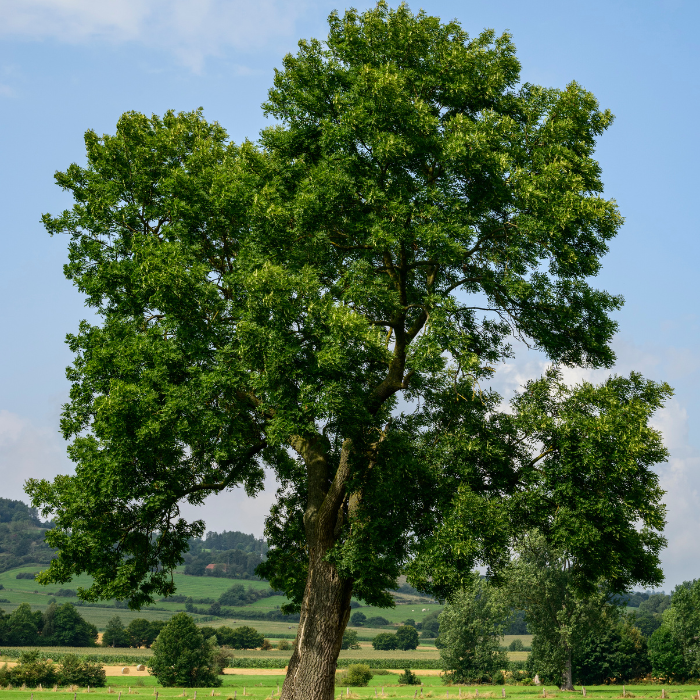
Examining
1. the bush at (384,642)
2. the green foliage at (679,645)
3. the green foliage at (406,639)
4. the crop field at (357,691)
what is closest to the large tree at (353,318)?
the crop field at (357,691)

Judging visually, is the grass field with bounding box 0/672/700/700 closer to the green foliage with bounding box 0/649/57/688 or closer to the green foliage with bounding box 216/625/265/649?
the green foliage with bounding box 0/649/57/688

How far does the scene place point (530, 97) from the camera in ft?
67.2

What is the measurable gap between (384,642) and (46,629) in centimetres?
7107

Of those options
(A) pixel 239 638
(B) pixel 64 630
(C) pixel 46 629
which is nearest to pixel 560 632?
(A) pixel 239 638

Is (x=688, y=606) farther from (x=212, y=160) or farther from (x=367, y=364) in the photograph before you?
(x=212, y=160)

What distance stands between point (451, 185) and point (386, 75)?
356cm

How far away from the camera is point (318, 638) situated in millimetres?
18625

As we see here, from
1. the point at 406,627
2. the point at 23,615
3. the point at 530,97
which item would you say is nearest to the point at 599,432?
the point at 530,97

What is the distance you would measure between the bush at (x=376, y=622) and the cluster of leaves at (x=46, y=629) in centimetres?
9523

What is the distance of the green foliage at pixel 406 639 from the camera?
484 ft

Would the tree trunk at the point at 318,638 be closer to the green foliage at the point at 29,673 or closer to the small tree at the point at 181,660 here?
the green foliage at the point at 29,673

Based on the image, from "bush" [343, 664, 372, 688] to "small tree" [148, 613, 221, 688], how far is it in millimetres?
15723

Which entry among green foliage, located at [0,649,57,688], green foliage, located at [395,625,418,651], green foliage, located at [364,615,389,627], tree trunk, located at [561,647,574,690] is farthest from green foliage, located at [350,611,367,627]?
tree trunk, located at [561,647,574,690]

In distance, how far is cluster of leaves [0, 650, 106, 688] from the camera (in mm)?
64794
